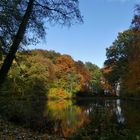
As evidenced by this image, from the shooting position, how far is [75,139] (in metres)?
14.7

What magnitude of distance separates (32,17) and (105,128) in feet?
18.0

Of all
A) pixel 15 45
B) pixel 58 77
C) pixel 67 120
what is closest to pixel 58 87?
pixel 58 77

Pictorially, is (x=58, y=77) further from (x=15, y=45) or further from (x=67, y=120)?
(x=15, y=45)

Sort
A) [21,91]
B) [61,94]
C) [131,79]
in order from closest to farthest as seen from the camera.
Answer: [131,79], [21,91], [61,94]

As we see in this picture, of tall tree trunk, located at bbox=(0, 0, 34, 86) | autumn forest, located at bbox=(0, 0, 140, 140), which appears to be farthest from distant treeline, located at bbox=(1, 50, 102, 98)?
tall tree trunk, located at bbox=(0, 0, 34, 86)

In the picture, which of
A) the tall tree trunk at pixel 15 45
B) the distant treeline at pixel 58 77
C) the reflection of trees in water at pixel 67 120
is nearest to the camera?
the tall tree trunk at pixel 15 45

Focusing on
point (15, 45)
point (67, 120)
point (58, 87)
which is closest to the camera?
point (15, 45)

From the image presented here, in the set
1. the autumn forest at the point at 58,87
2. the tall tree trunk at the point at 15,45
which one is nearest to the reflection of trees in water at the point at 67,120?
the autumn forest at the point at 58,87

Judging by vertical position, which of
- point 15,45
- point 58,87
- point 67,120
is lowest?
point 67,120

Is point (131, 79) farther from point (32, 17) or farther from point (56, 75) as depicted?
point (56, 75)

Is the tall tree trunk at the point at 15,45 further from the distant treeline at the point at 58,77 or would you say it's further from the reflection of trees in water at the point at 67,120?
the distant treeline at the point at 58,77

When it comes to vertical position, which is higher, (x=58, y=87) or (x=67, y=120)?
(x=58, y=87)

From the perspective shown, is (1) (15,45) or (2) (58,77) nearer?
(1) (15,45)

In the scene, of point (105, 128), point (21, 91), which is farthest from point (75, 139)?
point (21, 91)
